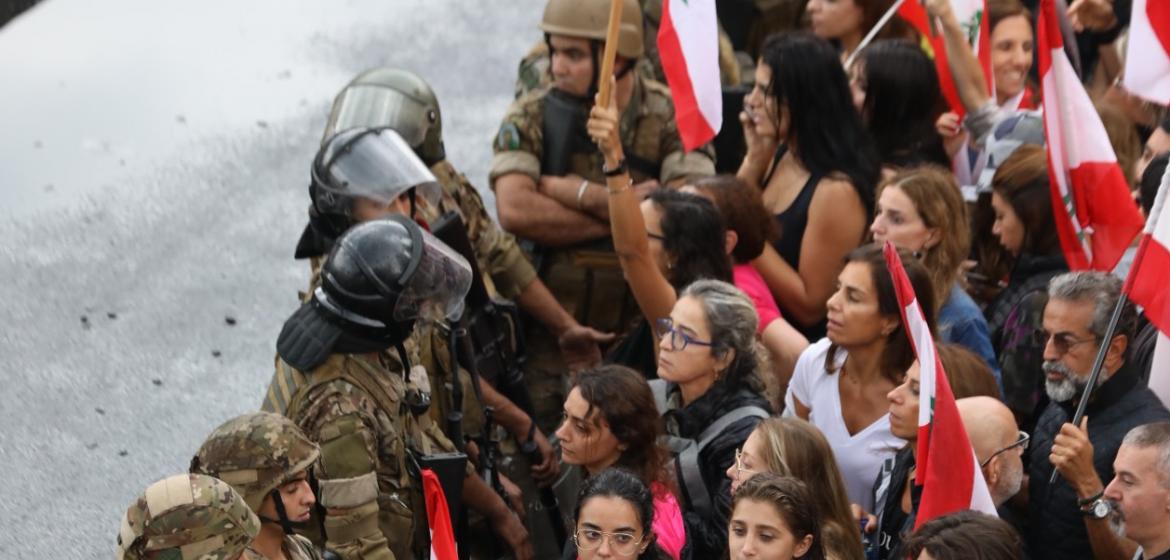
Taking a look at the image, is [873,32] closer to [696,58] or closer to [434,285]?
[696,58]

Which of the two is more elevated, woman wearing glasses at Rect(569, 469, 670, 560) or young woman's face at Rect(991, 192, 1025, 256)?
young woman's face at Rect(991, 192, 1025, 256)

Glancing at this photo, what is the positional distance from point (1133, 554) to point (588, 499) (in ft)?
4.53

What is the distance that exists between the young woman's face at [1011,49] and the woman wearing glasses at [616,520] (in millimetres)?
3402

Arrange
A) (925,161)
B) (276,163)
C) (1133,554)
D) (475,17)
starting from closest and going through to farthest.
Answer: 1. (1133,554)
2. (925,161)
3. (276,163)
4. (475,17)

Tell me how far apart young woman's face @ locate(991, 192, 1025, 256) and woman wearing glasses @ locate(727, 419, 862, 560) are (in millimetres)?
1571

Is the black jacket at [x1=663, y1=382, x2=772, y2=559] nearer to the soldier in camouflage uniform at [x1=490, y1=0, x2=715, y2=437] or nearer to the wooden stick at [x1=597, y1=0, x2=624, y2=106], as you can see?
the wooden stick at [x1=597, y1=0, x2=624, y2=106]

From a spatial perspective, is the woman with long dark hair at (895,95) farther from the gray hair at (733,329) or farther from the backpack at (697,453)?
the backpack at (697,453)

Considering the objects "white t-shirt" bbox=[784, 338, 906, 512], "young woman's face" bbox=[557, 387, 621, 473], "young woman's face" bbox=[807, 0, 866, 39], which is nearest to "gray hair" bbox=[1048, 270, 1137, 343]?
"white t-shirt" bbox=[784, 338, 906, 512]

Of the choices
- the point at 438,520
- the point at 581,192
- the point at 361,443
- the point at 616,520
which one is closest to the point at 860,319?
the point at 616,520

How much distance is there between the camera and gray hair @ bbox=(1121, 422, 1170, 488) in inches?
152

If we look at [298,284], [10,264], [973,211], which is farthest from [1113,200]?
[10,264]

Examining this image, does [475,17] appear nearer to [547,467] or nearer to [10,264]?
[10,264]

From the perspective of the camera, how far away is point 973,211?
6.14m

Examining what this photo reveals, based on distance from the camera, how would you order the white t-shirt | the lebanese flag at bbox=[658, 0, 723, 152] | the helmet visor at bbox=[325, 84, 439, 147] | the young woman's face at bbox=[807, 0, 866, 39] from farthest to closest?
the young woman's face at bbox=[807, 0, 866, 39], the helmet visor at bbox=[325, 84, 439, 147], the lebanese flag at bbox=[658, 0, 723, 152], the white t-shirt
